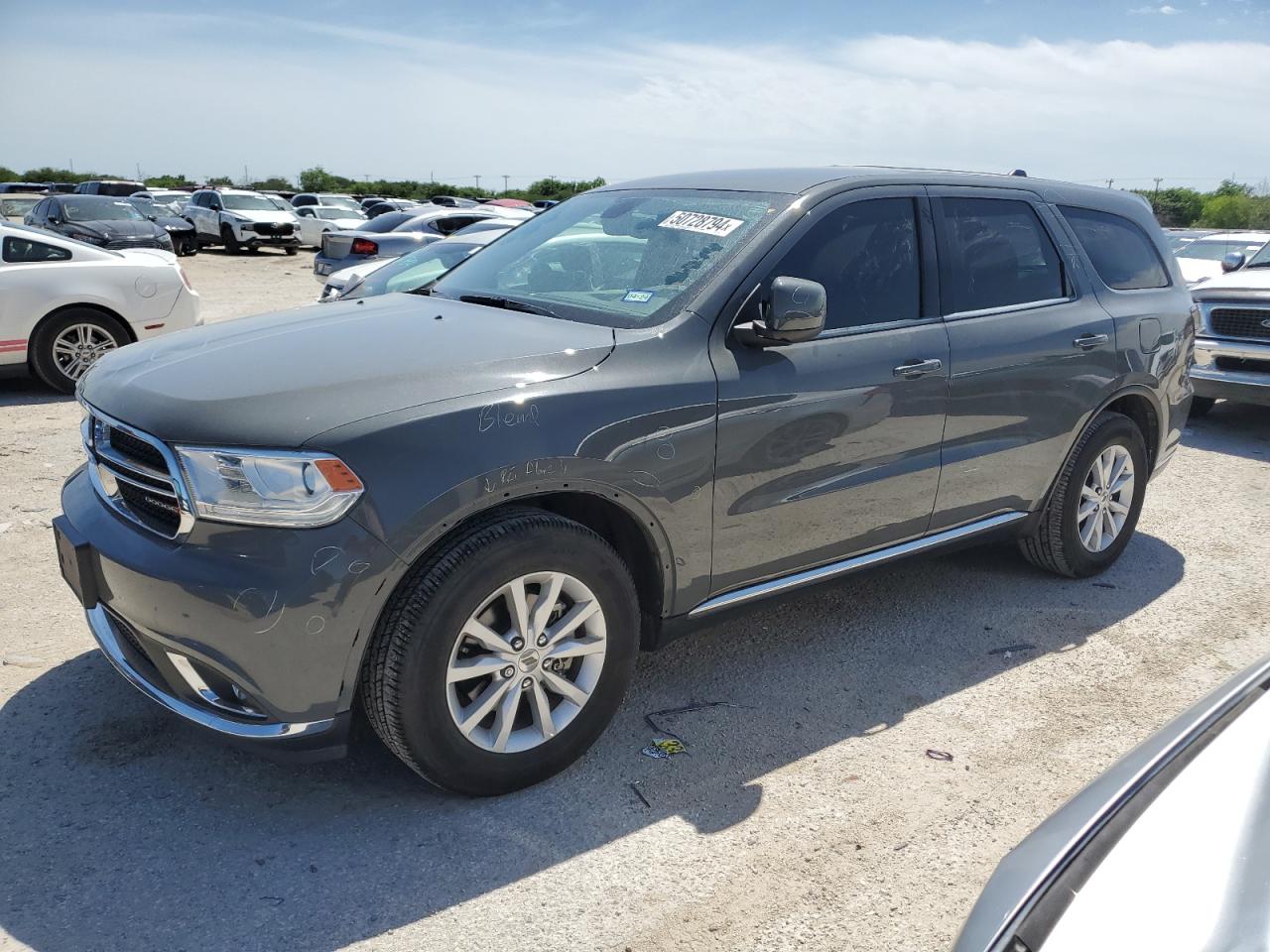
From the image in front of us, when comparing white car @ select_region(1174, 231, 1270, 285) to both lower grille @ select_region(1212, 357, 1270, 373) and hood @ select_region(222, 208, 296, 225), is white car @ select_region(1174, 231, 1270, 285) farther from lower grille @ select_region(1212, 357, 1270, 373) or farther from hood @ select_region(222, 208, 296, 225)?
hood @ select_region(222, 208, 296, 225)

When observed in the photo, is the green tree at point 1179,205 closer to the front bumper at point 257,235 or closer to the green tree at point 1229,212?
the green tree at point 1229,212

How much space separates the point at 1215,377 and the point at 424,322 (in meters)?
7.25

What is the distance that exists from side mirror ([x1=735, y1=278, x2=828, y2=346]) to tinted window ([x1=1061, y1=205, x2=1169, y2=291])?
6.64 feet

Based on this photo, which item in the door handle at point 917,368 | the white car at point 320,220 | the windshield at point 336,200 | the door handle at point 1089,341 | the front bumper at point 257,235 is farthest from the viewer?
the windshield at point 336,200

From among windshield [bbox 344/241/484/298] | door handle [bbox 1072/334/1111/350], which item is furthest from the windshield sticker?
windshield [bbox 344/241/484/298]

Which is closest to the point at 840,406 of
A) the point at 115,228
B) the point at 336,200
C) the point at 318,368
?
the point at 318,368

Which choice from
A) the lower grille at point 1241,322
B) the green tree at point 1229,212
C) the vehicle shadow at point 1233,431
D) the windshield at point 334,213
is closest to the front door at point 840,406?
the vehicle shadow at point 1233,431

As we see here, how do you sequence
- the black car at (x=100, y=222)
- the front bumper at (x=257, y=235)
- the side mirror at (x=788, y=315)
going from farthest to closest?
the front bumper at (x=257, y=235) → the black car at (x=100, y=222) → the side mirror at (x=788, y=315)

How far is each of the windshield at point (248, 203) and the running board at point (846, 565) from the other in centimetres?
2751

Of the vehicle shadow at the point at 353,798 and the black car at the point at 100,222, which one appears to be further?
the black car at the point at 100,222

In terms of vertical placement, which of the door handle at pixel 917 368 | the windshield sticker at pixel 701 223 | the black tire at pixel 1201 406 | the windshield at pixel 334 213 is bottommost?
the black tire at pixel 1201 406

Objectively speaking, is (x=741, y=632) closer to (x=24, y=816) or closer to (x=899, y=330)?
(x=899, y=330)

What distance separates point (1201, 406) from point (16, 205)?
80.9 ft

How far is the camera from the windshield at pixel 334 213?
32.2 meters
